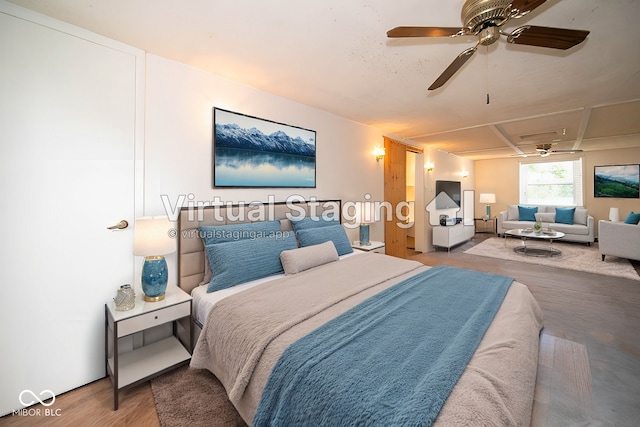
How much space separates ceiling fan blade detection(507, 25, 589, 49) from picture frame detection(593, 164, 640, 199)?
770 cm

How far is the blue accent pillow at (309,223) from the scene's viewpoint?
114 inches

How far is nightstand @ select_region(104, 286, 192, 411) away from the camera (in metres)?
1.68

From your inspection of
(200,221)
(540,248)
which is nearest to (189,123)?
(200,221)

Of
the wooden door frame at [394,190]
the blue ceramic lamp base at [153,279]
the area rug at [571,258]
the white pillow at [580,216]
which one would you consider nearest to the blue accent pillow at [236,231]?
the blue ceramic lamp base at [153,279]

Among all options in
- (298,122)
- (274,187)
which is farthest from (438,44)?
(274,187)

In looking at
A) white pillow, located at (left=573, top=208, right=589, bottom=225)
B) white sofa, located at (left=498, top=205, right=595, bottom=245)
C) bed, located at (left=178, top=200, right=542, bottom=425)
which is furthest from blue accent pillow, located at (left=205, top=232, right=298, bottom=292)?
white pillow, located at (left=573, top=208, right=589, bottom=225)

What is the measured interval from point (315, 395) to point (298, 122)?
9.36ft

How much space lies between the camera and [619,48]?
203 centimetres

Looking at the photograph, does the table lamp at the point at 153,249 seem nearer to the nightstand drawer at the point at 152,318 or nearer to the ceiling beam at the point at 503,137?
the nightstand drawer at the point at 152,318

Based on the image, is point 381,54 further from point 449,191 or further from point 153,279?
point 449,191

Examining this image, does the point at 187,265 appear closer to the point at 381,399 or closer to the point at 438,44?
the point at 381,399

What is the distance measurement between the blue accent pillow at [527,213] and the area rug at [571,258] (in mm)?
857

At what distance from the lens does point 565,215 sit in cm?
664

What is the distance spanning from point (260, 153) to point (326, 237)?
1157mm
